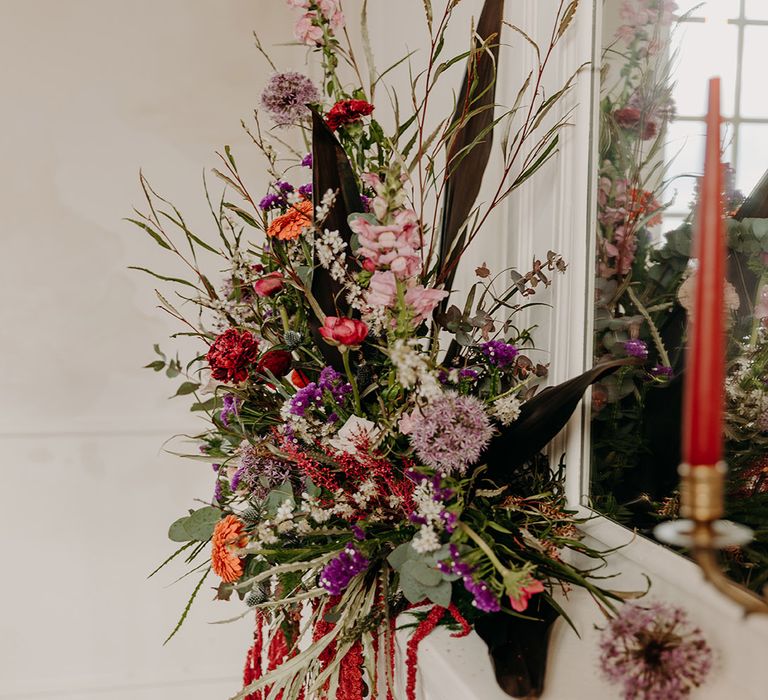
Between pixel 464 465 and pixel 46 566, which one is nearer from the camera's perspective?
pixel 464 465

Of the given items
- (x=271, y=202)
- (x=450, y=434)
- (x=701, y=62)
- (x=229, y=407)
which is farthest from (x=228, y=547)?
(x=701, y=62)

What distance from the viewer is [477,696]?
23.0 inches

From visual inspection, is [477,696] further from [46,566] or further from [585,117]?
[46,566]

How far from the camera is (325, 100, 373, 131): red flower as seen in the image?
2.65 ft

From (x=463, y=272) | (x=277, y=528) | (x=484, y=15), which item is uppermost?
(x=484, y=15)

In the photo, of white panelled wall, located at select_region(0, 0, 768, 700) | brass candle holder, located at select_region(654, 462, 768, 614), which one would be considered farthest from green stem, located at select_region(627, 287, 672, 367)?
white panelled wall, located at select_region(0, 0, 768, 700)

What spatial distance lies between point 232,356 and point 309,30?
0.45m

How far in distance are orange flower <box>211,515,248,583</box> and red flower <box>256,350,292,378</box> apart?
192mm

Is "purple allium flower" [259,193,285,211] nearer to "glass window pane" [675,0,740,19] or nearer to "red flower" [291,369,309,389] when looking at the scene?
"red flower" [291,369,309,389]

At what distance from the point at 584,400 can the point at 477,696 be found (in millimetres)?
372

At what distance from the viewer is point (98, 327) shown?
2.00 meters

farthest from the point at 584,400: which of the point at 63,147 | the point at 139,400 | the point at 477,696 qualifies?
the point at 63,147

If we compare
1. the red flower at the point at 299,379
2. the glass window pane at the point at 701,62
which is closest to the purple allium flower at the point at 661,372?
the glass window pane at the point at 701,62

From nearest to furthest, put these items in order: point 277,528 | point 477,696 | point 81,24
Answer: point 477,696 < point 277,528 < point 81,24
